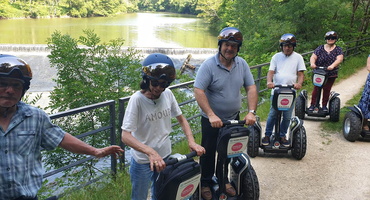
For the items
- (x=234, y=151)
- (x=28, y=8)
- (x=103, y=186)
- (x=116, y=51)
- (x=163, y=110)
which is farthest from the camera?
(x=28, y=8)

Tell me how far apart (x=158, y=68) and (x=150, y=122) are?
0.46m

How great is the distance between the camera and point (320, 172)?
Answer: 500 centimetres

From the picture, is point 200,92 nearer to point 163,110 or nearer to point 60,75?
point 163,110

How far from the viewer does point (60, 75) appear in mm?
9789

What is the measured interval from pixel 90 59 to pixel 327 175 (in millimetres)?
7541

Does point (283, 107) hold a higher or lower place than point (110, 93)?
higher

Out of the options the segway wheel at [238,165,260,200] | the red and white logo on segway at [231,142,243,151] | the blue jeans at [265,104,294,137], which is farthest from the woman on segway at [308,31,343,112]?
the red and white logo on segway at [231,142,243,151]

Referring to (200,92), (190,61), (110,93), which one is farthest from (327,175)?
(190,61)

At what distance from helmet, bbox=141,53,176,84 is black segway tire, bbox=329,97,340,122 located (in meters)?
5.63

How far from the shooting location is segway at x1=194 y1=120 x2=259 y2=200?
3.26 meters

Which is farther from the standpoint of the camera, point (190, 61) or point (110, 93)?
point (190, 61)

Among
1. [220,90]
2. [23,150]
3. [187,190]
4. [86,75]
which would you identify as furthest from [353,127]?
[86,75]

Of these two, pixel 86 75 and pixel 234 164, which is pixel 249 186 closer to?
pixel 234 164

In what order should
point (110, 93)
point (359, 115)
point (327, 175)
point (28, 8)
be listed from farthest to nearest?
point (28, 8)
point (110, 93)
point (359, 115)
point (327, 175)
